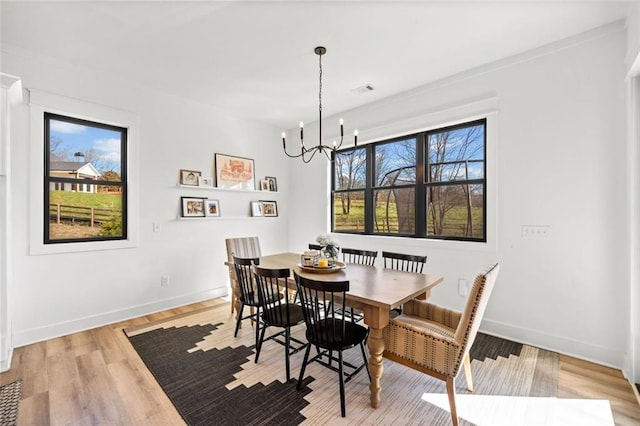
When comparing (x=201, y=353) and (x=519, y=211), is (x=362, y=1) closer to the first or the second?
(x=519, y=211)

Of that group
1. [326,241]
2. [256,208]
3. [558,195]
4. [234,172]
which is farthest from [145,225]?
[558,195]

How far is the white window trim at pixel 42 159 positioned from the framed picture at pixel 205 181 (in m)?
0.79

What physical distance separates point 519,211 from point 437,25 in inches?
75.8

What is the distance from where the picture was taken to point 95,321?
3199mm

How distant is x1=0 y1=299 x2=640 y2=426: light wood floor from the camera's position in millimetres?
1853

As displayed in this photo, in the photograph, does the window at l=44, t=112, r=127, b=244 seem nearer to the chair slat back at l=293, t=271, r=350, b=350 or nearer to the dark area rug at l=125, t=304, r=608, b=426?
the dark area rug at l=125, t=304, r=608, b=426

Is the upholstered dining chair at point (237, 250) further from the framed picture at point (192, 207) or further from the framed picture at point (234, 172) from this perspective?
the framed picture at point (234, 172)

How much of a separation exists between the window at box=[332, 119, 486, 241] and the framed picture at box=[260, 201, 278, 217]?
3.70 ft

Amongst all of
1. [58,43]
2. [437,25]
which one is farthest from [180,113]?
[437,25]

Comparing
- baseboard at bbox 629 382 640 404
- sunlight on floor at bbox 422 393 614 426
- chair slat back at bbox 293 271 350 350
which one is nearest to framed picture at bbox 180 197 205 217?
chair slat back at bbox 293 271 350 350

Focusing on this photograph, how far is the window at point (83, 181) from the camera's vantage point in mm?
3010

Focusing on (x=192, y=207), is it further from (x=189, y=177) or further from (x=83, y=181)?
(x=83, y=181)

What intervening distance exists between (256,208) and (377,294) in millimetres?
3218

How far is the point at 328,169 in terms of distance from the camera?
4770 millimetres
